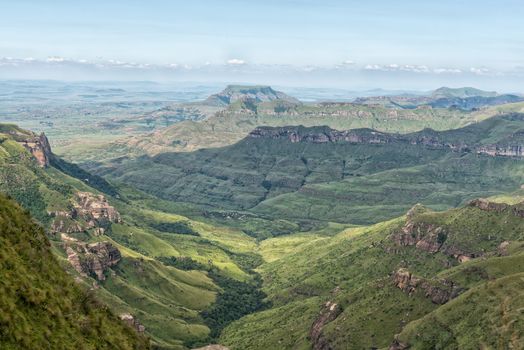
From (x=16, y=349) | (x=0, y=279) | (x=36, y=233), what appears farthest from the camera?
(x=36, y=233)

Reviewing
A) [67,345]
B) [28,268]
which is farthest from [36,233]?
[67,345]

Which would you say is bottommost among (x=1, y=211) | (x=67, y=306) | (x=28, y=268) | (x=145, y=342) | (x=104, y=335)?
(x=145, y=342)

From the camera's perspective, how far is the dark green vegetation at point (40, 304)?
326 feet

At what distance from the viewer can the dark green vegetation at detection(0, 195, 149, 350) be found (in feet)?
326

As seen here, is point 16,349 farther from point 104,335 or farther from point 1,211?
point 1,211

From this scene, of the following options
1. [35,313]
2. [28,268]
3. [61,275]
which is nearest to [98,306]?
[61,275]

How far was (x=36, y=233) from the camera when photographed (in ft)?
479

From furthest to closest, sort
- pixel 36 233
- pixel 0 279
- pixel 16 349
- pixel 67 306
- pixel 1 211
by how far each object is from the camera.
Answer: pixel 36 233 < pixel 1 211 < pixel 67 306 < pixel 0 279 < pixel 16 349

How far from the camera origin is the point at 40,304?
11194 cm

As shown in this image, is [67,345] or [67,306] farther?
[67,306]

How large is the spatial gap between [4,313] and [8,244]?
33.3 m

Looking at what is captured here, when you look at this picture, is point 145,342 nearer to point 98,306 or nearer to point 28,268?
point 98,306

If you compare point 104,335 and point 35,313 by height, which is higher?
point 35,313

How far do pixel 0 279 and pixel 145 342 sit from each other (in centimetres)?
5860
